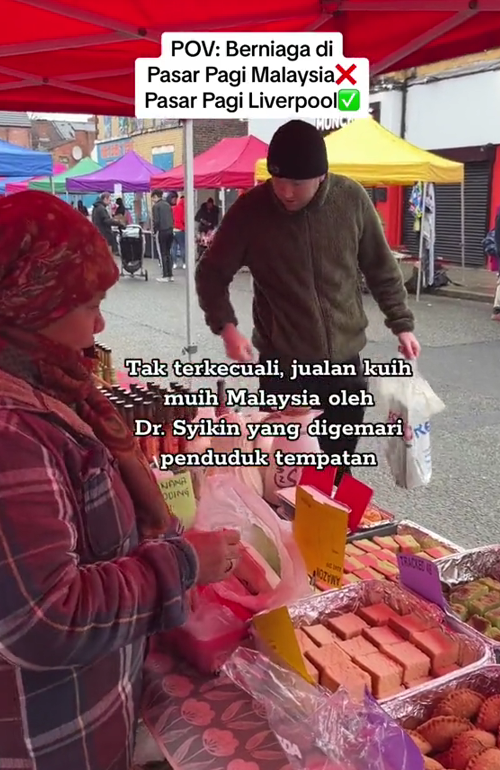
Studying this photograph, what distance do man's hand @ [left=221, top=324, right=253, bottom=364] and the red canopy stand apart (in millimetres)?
1019

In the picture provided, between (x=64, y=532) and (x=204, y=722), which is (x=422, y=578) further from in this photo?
(x=64, y=532)

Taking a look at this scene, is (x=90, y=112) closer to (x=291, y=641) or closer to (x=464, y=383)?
(x=291, y=641)

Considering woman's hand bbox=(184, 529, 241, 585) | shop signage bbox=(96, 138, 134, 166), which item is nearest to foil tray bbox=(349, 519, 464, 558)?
woman's hand bbox=(184, 529, 241, 585)

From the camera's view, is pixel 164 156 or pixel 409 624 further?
pixel 164 156

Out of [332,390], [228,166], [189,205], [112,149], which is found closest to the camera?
[332,390]

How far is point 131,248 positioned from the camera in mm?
15195

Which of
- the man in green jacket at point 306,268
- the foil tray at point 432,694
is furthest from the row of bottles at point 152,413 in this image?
the foil tray at point 432,694

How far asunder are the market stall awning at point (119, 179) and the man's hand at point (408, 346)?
47.9ft

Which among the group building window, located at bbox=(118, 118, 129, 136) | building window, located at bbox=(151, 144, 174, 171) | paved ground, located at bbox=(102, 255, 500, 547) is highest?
building window, located at bbox=(118, 118, 129, 136)

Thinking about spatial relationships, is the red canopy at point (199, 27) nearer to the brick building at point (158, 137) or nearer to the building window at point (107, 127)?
the brick building at point (158, 137)

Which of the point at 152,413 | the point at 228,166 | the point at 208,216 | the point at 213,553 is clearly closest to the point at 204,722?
the point at 213,553

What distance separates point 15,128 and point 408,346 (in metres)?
38.1

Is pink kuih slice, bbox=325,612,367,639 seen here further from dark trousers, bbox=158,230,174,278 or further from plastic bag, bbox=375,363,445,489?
dark trousers, bbox=158,230,174,278

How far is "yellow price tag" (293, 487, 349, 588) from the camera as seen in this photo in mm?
1516
